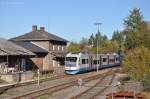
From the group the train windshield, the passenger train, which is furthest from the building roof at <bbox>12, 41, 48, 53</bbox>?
the passenger train

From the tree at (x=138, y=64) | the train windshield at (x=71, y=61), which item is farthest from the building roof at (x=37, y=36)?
the tree at (x=138, y=64)

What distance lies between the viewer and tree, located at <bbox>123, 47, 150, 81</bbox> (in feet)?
101

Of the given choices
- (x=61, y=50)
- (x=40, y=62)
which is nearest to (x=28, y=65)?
(x=40, y=62)

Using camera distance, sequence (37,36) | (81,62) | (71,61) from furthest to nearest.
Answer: (37,36)
(81,62)
(71,61)

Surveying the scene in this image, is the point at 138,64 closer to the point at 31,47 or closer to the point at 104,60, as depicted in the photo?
the point at 31,47

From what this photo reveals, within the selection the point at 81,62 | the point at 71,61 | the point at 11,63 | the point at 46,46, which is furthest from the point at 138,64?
the point at 46,46

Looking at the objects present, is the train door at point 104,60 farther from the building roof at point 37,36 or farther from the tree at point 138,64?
the tree at point 138,64

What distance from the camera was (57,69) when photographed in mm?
59094

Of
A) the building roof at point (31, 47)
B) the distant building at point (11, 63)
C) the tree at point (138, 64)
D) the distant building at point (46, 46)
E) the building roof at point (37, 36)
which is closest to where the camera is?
the tree at point (138, 64)

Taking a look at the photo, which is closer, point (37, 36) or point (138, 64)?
point (138, 64)

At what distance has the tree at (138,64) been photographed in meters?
30.8

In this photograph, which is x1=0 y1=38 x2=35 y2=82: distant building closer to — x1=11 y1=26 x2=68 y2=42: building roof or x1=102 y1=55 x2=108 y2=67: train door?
x1=11 y1=26 x2=68 y2=42: building roof

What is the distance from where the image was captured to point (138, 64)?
31.7m

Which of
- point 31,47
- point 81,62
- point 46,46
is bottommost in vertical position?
point 81,62
